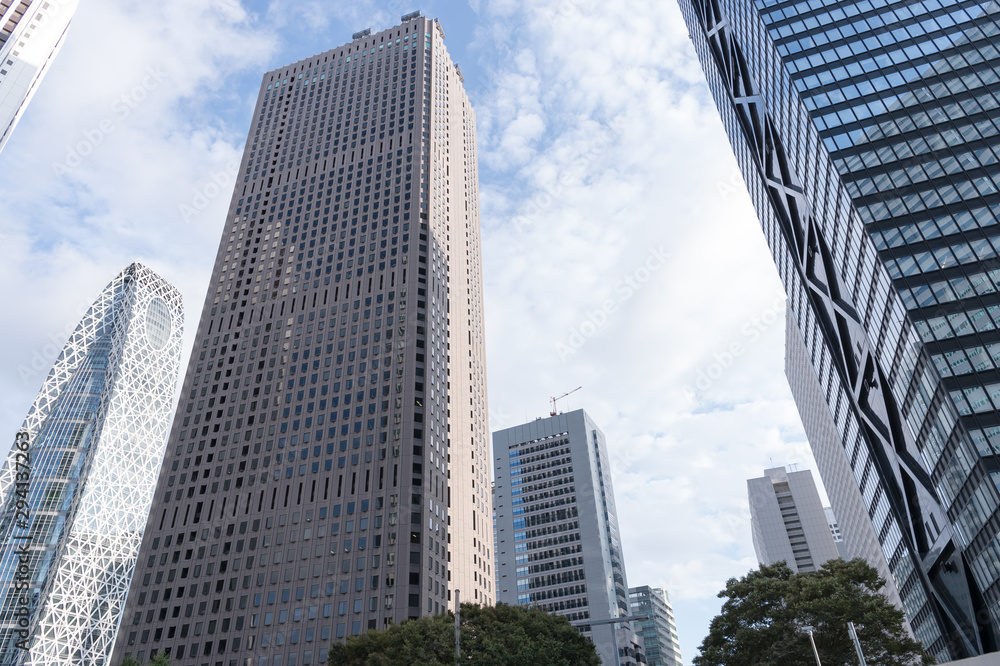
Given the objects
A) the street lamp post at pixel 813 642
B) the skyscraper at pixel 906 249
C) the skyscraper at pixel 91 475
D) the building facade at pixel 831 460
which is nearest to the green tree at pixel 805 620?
the street lamp post at pixel 813 642

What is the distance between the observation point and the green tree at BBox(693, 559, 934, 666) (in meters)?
41.0

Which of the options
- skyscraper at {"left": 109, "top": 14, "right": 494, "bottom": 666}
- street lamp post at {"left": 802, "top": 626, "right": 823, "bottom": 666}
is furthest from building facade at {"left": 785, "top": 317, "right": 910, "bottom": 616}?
street lamp post at {"left": 802, "top": 626, "right": 823, "bottom": 666}

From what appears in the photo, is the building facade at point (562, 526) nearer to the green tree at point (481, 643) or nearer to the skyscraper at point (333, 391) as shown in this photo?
the skyscraper at point (333, 391)

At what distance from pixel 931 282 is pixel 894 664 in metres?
33.5

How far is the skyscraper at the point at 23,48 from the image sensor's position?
9962cm

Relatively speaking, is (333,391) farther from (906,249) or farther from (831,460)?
(831,460)

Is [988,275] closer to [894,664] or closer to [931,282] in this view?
[931,282]

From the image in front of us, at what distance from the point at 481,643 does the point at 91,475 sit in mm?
117297

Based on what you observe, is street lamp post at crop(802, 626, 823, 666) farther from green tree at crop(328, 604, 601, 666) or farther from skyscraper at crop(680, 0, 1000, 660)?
skyscraper at crop(680, 0, 1000, 660)

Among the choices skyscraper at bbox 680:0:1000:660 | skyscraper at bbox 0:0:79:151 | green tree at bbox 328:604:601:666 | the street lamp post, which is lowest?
the street lamp post

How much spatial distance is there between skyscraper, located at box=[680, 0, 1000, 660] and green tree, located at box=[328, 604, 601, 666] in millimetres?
33856

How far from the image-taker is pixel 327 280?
11294 centimetres

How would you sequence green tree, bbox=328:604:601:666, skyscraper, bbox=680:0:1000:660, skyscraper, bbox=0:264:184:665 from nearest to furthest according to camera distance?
green tree, bbox=328:604:601:666
skyscraper, bbox=680:0:1000:660
skyscraper, bbox=0:264:184:665

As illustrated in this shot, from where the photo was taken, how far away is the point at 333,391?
100 metres
